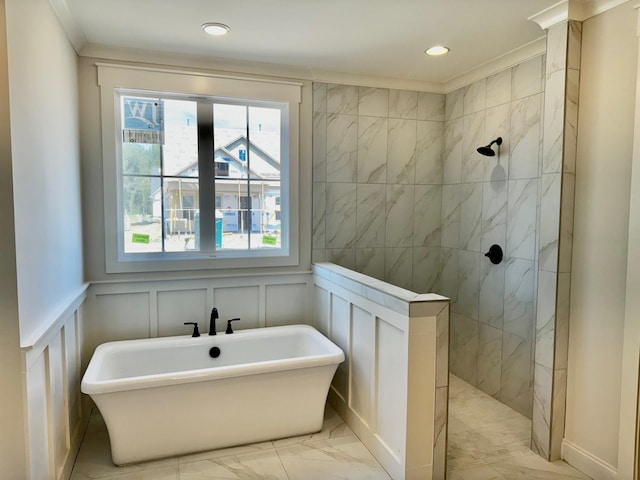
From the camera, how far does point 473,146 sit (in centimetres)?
333

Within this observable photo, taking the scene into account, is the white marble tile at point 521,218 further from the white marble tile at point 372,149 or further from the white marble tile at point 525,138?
the white marble tile at point 372,149

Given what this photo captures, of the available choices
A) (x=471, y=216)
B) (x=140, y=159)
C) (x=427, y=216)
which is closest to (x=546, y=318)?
(x=471, y=216)

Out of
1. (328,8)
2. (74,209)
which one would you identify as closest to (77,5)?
(74,209)

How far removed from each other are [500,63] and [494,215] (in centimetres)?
108

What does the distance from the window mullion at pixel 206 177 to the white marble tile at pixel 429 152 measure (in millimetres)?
1706

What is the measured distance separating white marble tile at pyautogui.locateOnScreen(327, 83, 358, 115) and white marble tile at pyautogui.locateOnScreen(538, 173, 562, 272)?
1604mm

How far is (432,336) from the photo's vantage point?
207 cm

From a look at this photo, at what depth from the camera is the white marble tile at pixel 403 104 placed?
3.50 metres

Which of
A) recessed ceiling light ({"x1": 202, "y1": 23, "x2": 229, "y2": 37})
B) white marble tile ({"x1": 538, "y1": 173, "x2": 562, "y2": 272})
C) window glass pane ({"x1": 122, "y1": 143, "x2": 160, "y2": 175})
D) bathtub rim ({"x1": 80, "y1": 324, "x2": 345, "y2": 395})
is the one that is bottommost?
bathtub rim ({"x1": 80, "y1": 324, "x2": 345, "y2": 395})

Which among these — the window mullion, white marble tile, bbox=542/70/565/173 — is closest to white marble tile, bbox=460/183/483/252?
white marble tile, bbox=542/70/565/173

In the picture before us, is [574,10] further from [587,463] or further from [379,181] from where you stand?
[587,463]

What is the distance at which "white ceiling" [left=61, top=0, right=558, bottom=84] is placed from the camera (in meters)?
2.23

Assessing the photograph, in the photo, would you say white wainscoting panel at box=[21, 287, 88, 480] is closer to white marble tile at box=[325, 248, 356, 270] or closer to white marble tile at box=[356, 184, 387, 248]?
white marble tile at box=[325, 248, 356, 270]

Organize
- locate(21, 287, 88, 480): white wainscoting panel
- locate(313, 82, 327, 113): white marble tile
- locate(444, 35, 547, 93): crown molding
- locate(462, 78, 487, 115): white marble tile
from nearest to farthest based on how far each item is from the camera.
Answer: locate(21, 287, 88, 480): white wainscoting panel, locate(444, 35, 547, 93): crown molding, locate(462, 78, 487, 115): white marble tile, locate(313, 82, 327, 113): white marble tile
